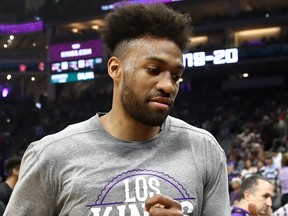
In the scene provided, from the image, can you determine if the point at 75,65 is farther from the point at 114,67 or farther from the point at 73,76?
the point at 114,67

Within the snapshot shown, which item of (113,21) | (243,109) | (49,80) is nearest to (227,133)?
(243,109)

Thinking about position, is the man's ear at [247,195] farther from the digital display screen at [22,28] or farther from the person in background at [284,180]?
the digital display screen at [22,28]

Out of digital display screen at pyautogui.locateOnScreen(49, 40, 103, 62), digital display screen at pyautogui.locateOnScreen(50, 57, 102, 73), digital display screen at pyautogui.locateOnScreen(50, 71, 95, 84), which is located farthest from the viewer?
digital display screen at pyautogui.locateOnScreen(49, 40, 103, 62)

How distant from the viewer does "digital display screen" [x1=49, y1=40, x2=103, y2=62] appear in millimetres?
31578

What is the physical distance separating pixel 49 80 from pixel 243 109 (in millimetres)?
13987

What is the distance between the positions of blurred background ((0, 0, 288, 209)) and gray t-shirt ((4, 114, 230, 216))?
18591 mm

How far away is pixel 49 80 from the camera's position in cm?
3475

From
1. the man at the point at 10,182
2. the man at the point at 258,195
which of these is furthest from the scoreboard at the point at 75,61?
the man at the point at 258,195

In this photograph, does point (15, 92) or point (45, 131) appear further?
point (15, 92)

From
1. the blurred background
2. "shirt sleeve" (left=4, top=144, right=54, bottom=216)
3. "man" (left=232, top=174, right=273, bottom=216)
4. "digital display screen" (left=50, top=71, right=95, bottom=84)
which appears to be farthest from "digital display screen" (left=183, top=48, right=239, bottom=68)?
"shirt sleeve" (left=4, top=144, right=54, bottom=216)

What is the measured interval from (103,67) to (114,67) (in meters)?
28.4

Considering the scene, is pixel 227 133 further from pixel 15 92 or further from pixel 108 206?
pixel 108 206

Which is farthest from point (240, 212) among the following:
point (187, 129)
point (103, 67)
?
point (103, 67)

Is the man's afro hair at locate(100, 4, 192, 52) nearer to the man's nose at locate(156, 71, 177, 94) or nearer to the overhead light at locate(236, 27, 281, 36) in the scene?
the man's nose at locate(156, 71, 177, 94)
